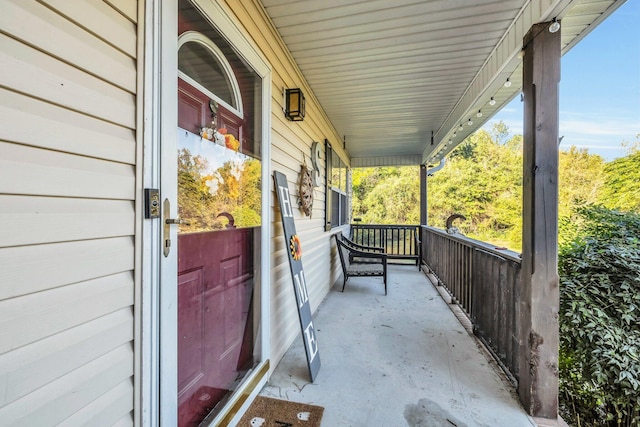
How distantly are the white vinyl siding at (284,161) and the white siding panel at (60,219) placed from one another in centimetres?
123

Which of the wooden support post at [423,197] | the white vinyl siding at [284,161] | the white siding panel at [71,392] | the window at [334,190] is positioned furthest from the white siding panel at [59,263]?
the wooden support post at [423,197]

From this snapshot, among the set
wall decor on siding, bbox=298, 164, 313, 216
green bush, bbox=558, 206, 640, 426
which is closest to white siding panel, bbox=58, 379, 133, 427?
wall decor on siding, bbox=298, 164, 313, 216

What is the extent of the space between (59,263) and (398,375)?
85.2 inches

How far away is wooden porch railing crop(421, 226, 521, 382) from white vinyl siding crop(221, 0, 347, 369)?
69.1 inches

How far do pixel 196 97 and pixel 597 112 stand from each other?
48.3 feet

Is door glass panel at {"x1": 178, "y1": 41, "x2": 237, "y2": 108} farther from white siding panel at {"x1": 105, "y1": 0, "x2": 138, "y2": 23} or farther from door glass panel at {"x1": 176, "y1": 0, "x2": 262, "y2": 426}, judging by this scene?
white siding panel at {"x1": 105, "y1": 0, "x2": 138, "y2": 23}

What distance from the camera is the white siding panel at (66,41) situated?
644 millimetres

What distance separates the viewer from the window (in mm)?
4348

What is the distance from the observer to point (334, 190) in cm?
512

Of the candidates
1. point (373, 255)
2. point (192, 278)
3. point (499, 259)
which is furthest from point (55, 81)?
point (373, 255)

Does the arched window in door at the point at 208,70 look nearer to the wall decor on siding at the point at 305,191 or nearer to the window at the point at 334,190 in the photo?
the wall decor on siding at the point at 305,191

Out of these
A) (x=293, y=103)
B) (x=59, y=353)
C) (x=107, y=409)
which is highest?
(x=293, y=103)

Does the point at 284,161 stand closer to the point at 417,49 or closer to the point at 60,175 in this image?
the point at 417,49

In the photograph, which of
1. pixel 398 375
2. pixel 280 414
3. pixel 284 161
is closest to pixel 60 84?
pixel 284 161
